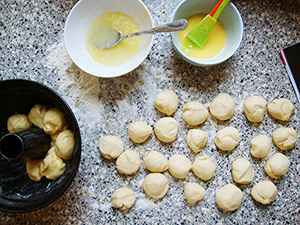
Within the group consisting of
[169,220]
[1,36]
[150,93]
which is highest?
[1,36]

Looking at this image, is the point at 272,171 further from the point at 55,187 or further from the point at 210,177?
the point at 55,187

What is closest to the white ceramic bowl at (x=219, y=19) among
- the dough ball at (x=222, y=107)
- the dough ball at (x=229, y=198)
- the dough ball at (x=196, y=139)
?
the dough ball at (x=222, y=107)

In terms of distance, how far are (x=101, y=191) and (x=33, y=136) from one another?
12.6 inches

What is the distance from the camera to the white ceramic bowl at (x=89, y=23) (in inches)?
38.4

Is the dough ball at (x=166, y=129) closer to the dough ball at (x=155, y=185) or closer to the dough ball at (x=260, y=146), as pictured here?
the dough ball at (x=155, y=185)

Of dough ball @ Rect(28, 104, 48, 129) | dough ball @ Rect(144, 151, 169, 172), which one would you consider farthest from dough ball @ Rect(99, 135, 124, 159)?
Result: dough ball @ Rect(28, 104, 48, 129)

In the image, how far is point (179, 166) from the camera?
3.23 feet

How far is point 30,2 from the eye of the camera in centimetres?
107

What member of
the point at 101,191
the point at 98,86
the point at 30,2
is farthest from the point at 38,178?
the point at 30,2

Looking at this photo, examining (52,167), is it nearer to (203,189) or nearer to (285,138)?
(203,189)

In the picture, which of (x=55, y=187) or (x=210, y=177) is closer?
(x=55, y=187)

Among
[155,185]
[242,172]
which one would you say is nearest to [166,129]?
[155,185]

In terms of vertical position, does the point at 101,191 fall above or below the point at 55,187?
below

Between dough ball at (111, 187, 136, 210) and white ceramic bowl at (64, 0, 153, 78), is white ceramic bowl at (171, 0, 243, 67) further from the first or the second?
dough ball at (111, 187, 136, 210)
